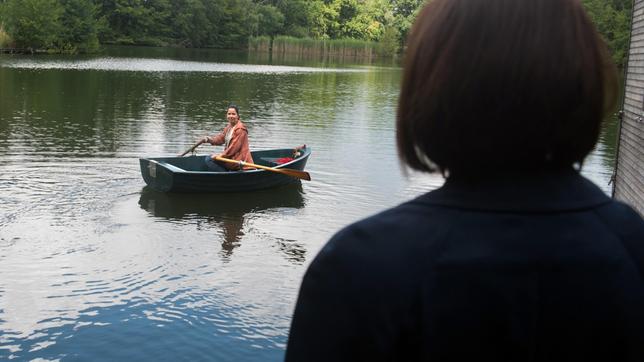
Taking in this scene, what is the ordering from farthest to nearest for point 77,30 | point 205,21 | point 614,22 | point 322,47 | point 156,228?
point 205,21 → point 322,47 → point 77,30 → point 614,22 → point 156,228

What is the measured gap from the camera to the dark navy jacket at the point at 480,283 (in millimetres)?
1197

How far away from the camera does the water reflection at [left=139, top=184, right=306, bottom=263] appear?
11.0 m

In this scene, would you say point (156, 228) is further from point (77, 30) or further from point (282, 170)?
point (77, 30)

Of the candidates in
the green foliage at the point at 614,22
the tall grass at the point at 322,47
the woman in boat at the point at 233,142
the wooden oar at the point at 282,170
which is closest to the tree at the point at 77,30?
the tall grass at the point at 322,47

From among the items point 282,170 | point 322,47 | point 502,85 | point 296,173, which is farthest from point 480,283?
point 322,47

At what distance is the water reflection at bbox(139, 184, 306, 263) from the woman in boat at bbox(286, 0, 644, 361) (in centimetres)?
893

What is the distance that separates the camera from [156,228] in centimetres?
1096

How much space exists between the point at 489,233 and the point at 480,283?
0.25 ft

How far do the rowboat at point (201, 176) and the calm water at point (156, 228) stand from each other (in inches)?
6.9

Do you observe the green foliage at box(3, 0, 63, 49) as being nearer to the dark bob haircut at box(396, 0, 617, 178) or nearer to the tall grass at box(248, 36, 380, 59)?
the tall grass at box(248, 36, 380, 59)

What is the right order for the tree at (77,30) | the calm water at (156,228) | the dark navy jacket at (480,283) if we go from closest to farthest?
1. the dark navy jacket at (480,283)
2. the calm water at (156,228)
3. the tree at (77,30)

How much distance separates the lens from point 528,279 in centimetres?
124

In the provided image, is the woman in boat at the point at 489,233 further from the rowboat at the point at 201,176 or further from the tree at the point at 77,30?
the tree at the point at 77,30

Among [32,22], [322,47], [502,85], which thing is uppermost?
[32,22]
